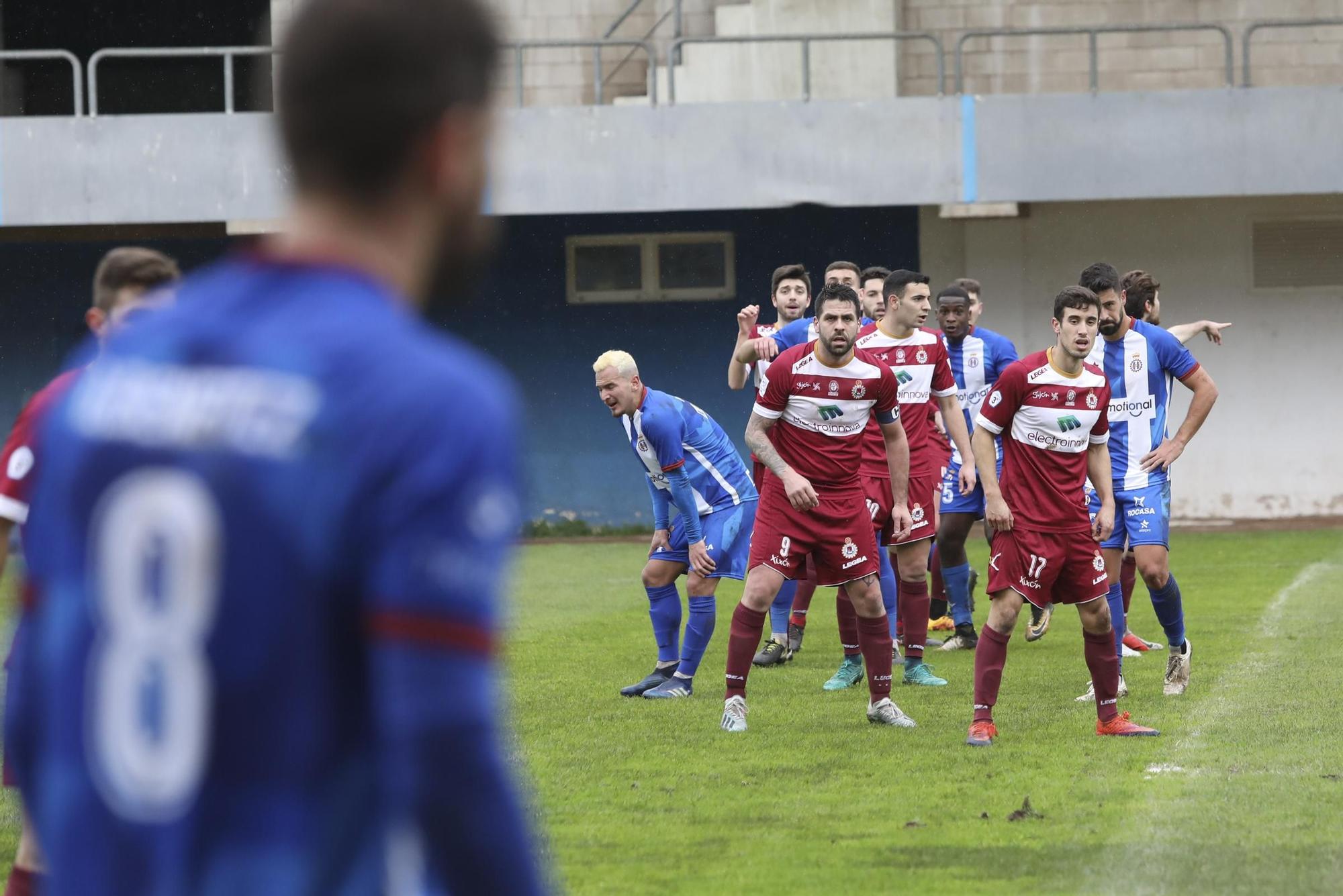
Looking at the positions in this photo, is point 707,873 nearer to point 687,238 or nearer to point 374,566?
point 374,566

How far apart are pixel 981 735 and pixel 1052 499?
1.03m

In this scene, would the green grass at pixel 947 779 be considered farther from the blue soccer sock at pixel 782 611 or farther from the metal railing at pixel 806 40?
the metal railing at pixel 806 40

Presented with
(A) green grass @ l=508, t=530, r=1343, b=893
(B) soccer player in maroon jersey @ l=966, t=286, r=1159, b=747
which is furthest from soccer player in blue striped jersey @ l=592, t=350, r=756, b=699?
(B) soccer player in maroon jersey @ l=966, t=286, r=1159, b=747

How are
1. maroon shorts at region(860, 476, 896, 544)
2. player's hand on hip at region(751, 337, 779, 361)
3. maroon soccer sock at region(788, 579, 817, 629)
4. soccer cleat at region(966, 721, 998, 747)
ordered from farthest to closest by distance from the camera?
maroon soccer sock at region(788, 579, 817, 629) → maroon shorts at region(860, 476, 896, 544) → player's hand on hip at region(751, 337, 779, 361) → soccer cleat at region(966, 721, 998, 747)

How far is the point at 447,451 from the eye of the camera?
58.4 inches

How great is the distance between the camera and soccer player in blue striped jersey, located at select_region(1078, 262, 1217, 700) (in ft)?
27.9

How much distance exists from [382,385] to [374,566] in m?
0.15

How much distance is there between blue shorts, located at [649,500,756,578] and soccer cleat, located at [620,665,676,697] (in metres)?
0.59

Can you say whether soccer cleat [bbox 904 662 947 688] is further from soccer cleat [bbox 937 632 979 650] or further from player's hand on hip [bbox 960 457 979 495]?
soccer cleat [bbox 937 632 979 650]

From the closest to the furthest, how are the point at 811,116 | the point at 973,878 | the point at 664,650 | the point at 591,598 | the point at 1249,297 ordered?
the point at 973,878 < the point at 664,650 < the point at 591,598 < the point at 811,116 < the point at 1249,297

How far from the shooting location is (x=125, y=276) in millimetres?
4195

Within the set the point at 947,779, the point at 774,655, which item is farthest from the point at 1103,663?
the point at 774,655

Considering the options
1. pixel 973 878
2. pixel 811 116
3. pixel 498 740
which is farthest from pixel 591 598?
pixel 498 740

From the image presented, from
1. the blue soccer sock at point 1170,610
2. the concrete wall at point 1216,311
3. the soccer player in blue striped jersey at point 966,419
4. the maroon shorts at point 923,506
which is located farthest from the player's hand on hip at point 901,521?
the concrete wall at point 1216,311
